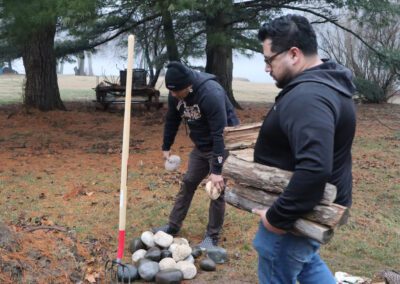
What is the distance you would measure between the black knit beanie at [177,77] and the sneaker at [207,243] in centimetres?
142

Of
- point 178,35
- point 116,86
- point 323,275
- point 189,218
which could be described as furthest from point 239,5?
point 323,275

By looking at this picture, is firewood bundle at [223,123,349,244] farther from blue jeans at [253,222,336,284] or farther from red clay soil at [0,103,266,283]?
red clay soil at [0,103,266,283]

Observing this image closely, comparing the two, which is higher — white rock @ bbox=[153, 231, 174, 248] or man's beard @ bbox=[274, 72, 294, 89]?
man's beard @ bbox=[274, 72, 294, 89]

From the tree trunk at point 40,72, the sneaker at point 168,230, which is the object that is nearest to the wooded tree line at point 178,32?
the tree trunk at point 40,72

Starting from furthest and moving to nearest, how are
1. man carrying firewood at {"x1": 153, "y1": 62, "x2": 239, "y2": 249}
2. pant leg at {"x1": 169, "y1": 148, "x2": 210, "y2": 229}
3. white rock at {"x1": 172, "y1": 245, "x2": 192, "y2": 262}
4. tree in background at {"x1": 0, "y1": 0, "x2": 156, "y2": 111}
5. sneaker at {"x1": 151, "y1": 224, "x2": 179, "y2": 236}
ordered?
tree in background at {"x1": 0, "y1": 0, "x2": 156, "y2": 111} → sneaker at {"x1": 151, "y1": 224, "x2": 179, "y2": 236} → pant leg at {"x1": 169, "y1": 148, "x2": 210, "y2": 229} → white rock at {"x1": 172, "y1": 245, "x2": 192, "y2": 262} → man carrying firewood at {"x1": 153, "y1": 62, "x2": 239, "y2": 249}

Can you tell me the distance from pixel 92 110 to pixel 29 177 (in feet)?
23.1

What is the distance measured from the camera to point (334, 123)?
6.85 ft

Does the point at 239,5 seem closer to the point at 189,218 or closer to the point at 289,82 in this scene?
the point at 189,218

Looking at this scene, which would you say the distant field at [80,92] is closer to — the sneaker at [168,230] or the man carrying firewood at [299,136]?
the sneaker at [168,230]

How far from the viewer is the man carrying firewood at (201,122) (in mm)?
4035

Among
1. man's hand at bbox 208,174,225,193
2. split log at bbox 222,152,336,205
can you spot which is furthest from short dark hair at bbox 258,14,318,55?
man's hand at bbox 208,174,225,193

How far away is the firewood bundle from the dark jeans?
141cm

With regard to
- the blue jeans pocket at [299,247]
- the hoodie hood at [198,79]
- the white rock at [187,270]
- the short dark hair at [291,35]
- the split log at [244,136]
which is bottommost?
the white rock at [187,270]

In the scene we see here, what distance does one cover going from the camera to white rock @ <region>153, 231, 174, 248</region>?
4406mm
